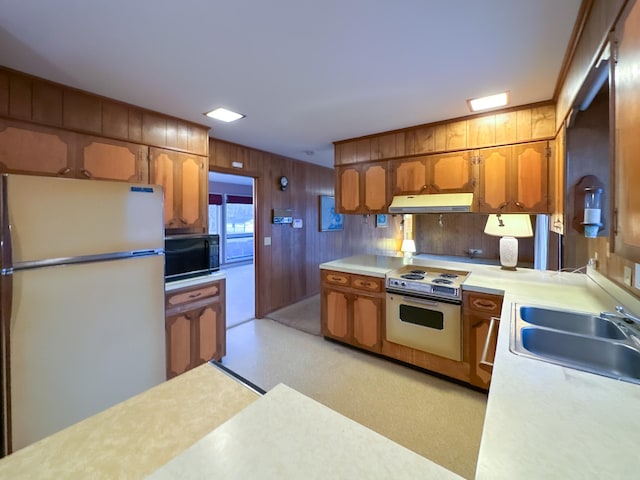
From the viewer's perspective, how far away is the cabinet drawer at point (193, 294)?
239 cm

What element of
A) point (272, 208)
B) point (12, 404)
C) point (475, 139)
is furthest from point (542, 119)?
point (12, 404)

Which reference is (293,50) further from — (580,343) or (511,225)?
(511,225)

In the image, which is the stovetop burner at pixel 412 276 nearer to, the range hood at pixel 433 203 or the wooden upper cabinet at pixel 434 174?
the range hood at pixel 433 203

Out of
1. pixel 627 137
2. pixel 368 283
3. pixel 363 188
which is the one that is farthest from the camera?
pixel 363 188

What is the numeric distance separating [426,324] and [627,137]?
2019 millimetres

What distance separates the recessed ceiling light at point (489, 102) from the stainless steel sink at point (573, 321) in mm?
1712

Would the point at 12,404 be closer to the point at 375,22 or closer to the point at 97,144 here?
the point at 97,144

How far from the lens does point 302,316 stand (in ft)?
13.5

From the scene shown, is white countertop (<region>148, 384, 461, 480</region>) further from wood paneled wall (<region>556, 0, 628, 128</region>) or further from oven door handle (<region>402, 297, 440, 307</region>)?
oven door handle (<region>402, 297, 440, 307</region>)

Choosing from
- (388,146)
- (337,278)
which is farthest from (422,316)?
(388,146)

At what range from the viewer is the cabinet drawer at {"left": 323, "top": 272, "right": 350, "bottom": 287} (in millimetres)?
3100

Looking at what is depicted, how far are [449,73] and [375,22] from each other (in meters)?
0.79

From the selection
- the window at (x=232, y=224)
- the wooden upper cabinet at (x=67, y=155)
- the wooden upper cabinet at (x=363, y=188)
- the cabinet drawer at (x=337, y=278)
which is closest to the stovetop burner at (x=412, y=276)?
the cabinet drawer at (x=337, y=278)

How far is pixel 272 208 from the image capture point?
4.21 m
